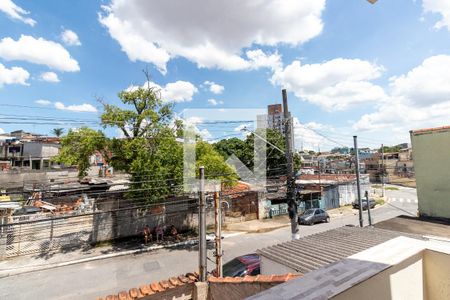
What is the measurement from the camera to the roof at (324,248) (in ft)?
19.5

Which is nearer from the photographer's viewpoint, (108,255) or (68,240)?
(108,255)

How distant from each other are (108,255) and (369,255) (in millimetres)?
14899

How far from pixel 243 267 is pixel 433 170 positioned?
29.8 ft

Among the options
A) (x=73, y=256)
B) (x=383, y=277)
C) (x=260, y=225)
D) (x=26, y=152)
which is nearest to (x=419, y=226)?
(x=383, y=277)

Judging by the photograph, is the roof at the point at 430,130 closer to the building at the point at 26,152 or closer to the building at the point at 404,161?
the building at the point at 404,161

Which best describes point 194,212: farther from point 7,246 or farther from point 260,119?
point 7,246

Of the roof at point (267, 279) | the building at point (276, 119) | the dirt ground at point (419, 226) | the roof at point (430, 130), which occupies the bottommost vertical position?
the dirt ground at point (419, 226)

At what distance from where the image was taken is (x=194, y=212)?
19188 mm

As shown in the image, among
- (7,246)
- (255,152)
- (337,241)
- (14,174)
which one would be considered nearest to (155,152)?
(7,246)

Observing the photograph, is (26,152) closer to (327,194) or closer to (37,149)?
(37,149)

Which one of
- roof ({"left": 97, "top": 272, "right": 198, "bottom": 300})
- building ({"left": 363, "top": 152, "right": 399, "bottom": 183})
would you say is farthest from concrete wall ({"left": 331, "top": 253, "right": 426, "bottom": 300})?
building ({"left": 363, "top": 152, "right": 399, "bottom": 183})

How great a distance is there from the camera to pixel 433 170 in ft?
35.4

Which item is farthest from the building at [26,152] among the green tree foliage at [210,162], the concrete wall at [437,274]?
the concrete wall at [437,274]

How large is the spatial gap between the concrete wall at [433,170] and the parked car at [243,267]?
26.1 ft
